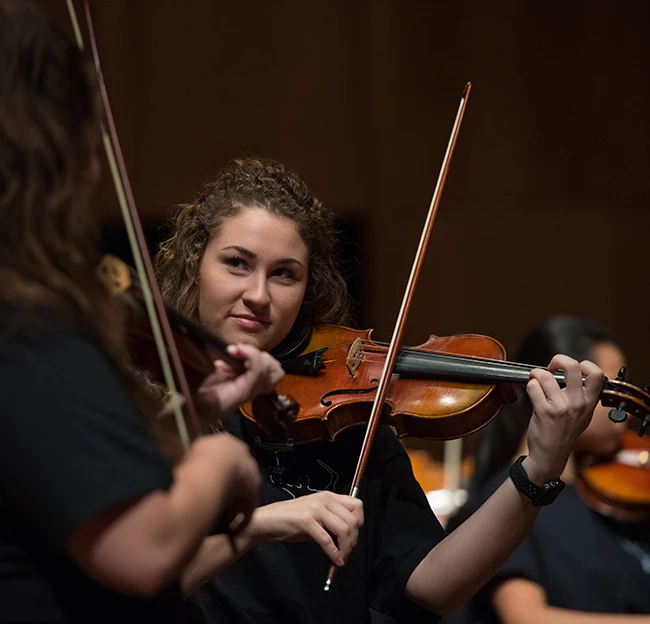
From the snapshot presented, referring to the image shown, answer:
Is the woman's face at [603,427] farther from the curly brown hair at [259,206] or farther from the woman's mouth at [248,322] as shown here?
the woman's mouth at [248,322]

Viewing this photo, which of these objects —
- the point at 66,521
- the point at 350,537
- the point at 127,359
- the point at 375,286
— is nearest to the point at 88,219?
the point at 127,359

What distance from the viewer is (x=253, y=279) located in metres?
1.38

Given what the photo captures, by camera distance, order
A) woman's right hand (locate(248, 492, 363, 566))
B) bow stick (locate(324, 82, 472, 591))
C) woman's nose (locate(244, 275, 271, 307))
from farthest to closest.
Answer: woman's nose (locate(244, 275, 271, 307)), bow stick (locate(324, 82, 472, 591)), woman's right hand (locate(248, 492, 363, 566))

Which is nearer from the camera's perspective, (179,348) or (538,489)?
(179,348)

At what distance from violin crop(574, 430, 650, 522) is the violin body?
0.94 meters

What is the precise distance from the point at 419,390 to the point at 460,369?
7 cm

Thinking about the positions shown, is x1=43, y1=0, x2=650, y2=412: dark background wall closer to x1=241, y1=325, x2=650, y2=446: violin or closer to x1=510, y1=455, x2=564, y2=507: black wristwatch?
x1=241, y1=325, x2=650, y2=446: violin

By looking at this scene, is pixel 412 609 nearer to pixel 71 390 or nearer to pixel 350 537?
pixel 350 537

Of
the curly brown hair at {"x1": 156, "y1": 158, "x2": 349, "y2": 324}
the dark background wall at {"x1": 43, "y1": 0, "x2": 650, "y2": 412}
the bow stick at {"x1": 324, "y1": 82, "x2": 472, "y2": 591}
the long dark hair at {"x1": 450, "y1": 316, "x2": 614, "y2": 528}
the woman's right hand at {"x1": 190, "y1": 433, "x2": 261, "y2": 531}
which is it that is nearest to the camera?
the woman's right hand at {"x1": 190, "y1": 433, "x2": 261, "y2": 531}

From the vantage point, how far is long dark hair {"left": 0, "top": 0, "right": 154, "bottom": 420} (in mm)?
787

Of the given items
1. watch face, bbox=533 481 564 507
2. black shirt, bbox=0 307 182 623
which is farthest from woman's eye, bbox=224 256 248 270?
black shirt, bbox=0 307 182 623

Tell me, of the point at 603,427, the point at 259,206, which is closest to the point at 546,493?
the point at 259,206

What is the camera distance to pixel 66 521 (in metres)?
0.72

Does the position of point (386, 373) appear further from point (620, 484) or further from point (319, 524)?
point (620, 484)
